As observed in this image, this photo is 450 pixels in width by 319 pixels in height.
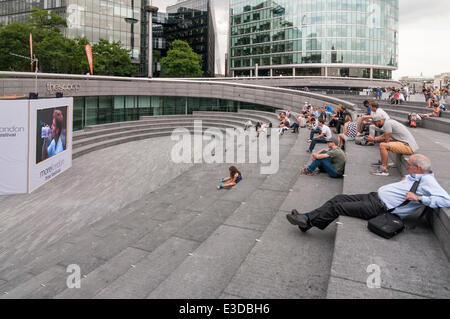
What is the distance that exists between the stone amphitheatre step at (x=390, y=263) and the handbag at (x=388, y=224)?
0.08 m

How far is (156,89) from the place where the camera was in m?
31.9

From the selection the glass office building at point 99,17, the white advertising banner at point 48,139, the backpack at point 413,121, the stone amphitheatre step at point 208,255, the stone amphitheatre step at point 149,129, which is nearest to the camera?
the stone amphitheatre step at point 208,255

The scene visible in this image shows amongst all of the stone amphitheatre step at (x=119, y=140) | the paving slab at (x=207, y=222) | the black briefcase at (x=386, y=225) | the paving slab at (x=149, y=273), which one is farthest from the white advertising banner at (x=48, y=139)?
the black briefcase at (x=386, y=225)

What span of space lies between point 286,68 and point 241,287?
83.0m

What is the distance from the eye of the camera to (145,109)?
31.8 meters

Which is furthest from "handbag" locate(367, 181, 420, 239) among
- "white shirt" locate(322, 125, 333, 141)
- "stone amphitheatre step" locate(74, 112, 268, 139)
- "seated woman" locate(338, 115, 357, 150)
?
"stone amphitheatre step" locate(74, 112, 268, 139)

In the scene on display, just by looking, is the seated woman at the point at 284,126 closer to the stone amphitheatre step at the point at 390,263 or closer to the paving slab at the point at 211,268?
the paving slab at the point at 211,268

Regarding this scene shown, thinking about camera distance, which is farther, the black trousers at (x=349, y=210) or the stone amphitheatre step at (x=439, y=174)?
the black trousers at (x=349, y=210)

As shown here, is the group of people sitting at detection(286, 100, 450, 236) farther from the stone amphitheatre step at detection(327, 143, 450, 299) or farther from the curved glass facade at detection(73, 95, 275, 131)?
the curved glass facade at detection(73, 95, 275, 131)

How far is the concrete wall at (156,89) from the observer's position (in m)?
20.4

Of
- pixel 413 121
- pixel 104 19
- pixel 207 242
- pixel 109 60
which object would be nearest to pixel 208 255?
pixel 207 242

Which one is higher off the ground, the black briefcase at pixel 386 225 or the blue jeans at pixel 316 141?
the blue jeans at pixel 316 141

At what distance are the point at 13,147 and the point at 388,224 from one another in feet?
41.8

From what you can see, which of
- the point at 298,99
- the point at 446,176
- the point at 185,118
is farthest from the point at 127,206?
the point at 185,118
